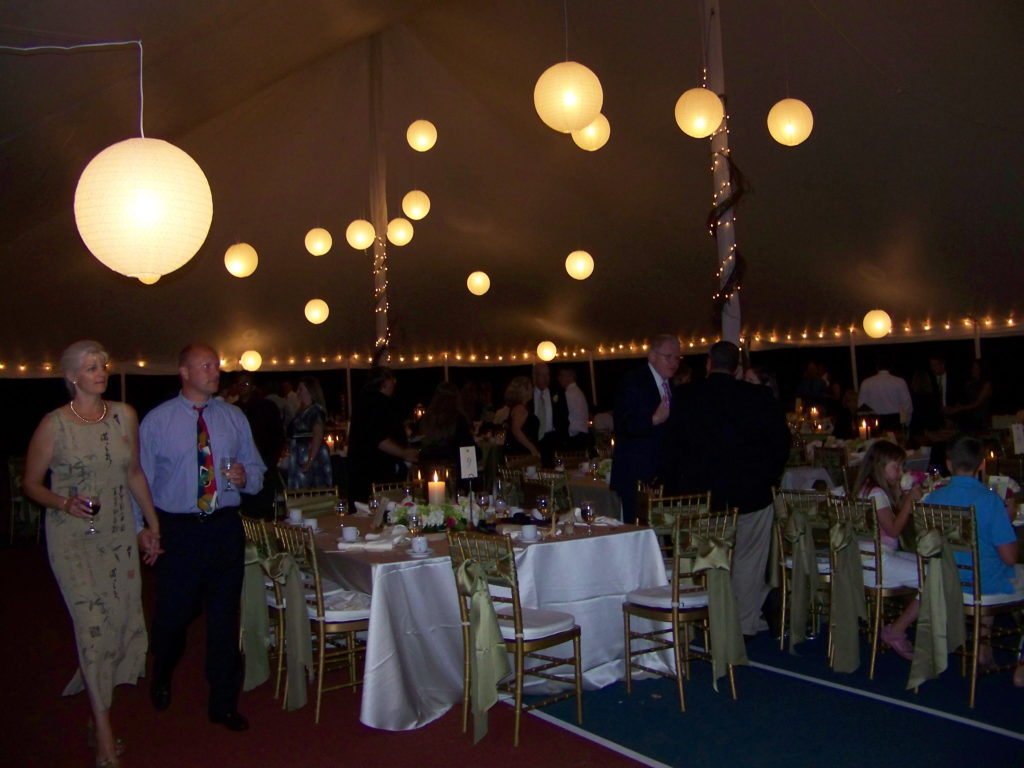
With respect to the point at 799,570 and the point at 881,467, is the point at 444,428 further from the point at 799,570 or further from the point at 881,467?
the point at 881,467

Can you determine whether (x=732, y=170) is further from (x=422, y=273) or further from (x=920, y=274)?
(x=422, y=273)

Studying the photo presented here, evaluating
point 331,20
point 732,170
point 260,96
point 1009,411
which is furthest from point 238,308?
point 1009,411

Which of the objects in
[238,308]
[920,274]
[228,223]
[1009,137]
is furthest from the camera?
[238,308]

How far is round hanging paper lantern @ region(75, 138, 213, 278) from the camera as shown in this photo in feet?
11.6

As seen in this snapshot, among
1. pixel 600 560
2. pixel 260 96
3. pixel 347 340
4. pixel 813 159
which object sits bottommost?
pixel 600 560

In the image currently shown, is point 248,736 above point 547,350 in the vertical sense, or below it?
below

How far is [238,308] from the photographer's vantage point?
14141 millimetres

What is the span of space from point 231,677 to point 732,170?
4.39 metres

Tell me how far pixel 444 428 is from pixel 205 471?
8.88 feet

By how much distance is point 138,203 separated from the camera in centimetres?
352

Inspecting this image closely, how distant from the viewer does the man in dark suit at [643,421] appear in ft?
18.1

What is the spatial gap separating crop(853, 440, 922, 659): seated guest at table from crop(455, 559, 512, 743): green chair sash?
2.00 metres

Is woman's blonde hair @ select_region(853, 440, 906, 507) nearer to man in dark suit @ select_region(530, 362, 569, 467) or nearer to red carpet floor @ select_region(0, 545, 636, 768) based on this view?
red carpet floor @ select_region(0, 545, 636, 768)

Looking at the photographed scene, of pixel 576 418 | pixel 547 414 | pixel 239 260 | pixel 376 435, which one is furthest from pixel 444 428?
pixel 547 414
